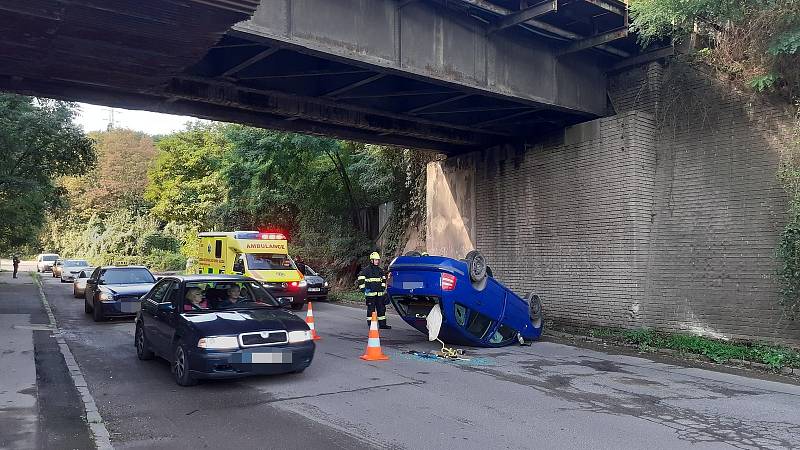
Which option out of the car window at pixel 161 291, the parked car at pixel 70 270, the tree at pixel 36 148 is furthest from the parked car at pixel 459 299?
the parked car at pixel 70 270

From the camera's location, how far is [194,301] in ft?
27.8

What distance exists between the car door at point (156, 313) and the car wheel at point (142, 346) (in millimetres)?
194

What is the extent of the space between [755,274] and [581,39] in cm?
554

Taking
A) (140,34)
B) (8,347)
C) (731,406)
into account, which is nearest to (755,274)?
(731,406)

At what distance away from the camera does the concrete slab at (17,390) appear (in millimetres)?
5469

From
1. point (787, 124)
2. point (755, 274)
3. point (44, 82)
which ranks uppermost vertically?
point (44, 82)

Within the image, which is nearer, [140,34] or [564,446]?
[564,446]

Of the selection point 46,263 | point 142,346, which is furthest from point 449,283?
point 46,263

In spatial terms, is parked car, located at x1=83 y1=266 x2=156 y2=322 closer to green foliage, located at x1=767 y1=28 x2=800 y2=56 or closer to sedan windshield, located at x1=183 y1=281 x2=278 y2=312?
sedan windshield, located at x1=183 y1=281 x2=278 y2=312

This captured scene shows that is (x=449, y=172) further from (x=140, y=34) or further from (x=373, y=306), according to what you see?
(x=140, y=34)

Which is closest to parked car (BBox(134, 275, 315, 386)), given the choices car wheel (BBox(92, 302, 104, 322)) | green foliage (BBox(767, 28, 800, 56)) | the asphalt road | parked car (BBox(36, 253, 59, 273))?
the asphalt road

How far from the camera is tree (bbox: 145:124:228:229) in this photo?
42.4 metres

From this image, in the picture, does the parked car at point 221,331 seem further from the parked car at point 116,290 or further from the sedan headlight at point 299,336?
the parked car at point 116,290

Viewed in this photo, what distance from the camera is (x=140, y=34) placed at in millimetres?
7316
